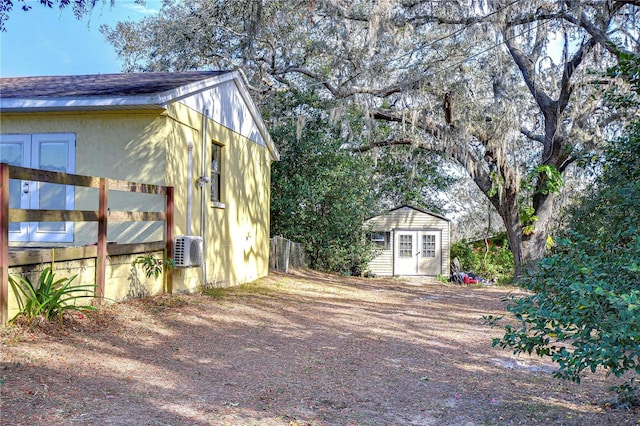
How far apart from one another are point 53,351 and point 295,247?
1191 cm

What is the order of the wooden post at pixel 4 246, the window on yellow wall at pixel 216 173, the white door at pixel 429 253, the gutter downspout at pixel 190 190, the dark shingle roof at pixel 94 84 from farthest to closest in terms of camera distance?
the white door at pixel 429 253
the window on yellow wall at pixel 216 173
the gutter downspout at pixel 190 190
the dark shingle roof at pixel 94 84
the wooden post at pixel 4 246

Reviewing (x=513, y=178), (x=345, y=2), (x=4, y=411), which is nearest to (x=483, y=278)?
(x=513, y=178)

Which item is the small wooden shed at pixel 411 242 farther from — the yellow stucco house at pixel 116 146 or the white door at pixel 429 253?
the yellow stucco house at pixel 116 146

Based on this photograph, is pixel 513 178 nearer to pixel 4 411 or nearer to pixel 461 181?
pixel 461 181

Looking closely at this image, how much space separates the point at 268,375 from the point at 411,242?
17.2 metres

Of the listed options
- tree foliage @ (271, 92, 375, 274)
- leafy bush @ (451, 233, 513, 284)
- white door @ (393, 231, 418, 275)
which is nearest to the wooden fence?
tree foliage @ (271, 92, 375, 274)

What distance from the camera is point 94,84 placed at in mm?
8789

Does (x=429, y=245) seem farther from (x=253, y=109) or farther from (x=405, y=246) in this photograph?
(x=253, y=109)

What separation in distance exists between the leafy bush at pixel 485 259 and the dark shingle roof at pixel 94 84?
1656 cm

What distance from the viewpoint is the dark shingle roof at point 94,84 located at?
309 inches

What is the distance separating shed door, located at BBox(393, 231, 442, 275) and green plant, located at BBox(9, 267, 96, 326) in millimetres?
16767

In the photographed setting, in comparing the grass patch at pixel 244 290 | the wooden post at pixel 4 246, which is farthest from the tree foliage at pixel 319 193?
the wooden post at pixel 4 246

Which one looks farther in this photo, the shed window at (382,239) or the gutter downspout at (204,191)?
the shed window at (382,239)

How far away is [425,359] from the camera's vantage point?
584 centimetres
